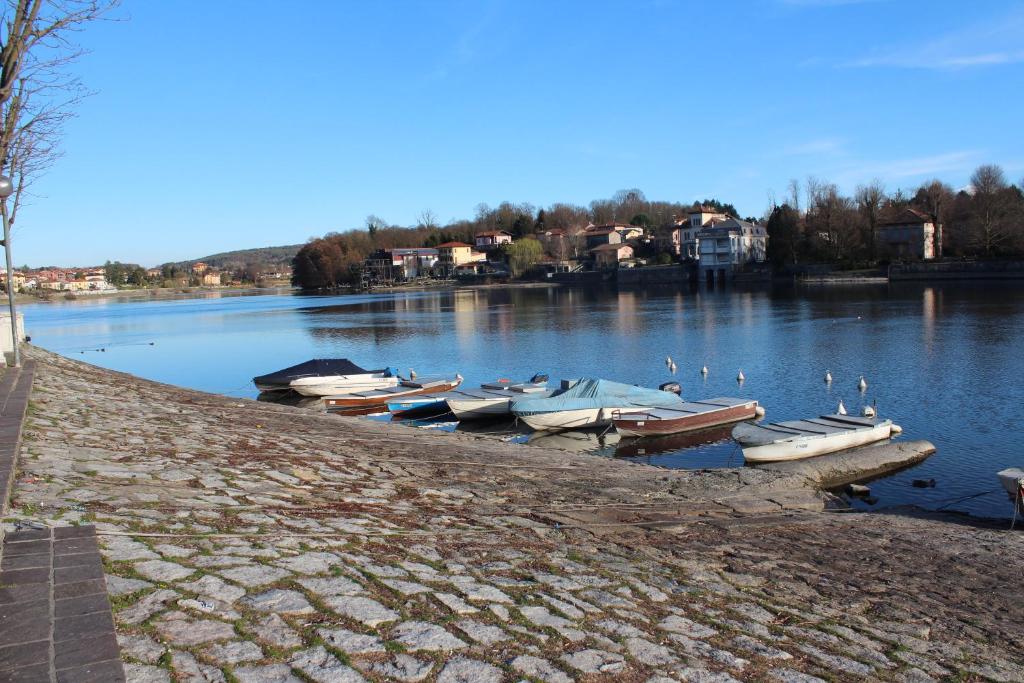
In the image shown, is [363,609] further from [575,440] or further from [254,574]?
[575,440]

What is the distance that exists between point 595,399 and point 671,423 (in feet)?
8.98

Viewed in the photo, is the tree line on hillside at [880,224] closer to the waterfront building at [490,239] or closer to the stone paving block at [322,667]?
the waterfront building at [490,239]

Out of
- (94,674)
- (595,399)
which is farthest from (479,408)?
(94,674)

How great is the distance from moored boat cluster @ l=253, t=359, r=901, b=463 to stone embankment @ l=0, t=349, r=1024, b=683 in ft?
25.0

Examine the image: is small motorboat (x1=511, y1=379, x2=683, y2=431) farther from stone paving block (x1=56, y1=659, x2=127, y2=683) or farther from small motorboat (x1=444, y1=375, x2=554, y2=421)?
stone paving block (x1=56, y1=659, x2=127, y2=683)

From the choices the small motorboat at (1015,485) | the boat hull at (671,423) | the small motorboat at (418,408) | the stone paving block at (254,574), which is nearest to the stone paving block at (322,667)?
the stone paving block at (254,574)

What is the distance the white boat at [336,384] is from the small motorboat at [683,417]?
39.8ft

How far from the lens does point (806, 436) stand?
2016 cm

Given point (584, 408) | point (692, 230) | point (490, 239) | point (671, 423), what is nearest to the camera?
point (671, 423)

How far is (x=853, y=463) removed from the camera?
61.7 ft

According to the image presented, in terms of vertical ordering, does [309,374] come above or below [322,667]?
below

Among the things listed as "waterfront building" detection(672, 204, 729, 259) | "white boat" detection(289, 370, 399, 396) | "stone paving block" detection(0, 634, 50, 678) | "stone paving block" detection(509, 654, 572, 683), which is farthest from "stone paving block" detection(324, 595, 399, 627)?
"waterfront building" detection(672, 204, 729, 259)

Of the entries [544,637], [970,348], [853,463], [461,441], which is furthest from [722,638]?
[970,348]

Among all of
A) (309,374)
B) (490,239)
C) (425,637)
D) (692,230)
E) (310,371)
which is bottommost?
(309,374)
